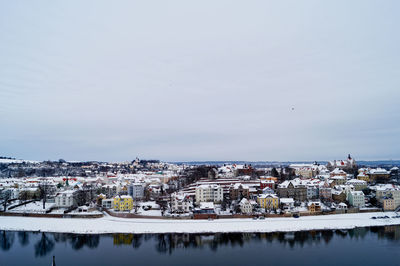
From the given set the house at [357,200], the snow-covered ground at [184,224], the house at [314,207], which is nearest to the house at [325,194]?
the house at [357,200]

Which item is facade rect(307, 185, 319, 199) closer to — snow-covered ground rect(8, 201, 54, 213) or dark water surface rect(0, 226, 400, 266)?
dark water surface rect(0, 226, 400, 266)

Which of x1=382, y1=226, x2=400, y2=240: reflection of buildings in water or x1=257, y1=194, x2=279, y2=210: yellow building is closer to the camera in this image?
x1=382, y1=226, x2=400, y2=240: reflection of buildings in water

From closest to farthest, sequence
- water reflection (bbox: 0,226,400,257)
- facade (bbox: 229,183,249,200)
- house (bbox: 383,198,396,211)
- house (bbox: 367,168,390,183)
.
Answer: water reflection (bbox: 0,226,400,257)
house (bbox: 383,198,396,211)
facade (bbox: 229,183,249,200)
house (bbox: 367,168,390,183)

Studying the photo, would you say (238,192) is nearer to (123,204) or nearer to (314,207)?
(314,207)

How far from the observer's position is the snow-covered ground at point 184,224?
19.3 metres

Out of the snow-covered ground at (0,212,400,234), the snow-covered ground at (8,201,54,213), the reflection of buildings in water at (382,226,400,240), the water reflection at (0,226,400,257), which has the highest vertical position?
the snow-covered ground at (8,201,54,213)

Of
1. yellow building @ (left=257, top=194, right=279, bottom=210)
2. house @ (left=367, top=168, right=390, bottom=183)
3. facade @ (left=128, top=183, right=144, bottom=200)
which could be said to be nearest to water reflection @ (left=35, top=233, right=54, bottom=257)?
facade @ (left=128, top=183, right=144, bottom=200)

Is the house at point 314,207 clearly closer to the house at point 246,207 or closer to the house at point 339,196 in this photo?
the house at point 246,207

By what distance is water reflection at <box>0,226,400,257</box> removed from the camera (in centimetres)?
1627

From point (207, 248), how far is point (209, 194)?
11281 millimetres

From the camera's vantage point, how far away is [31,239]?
18.0 m

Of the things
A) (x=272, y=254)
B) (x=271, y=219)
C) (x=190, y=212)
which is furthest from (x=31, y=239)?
(x=271, y=219)

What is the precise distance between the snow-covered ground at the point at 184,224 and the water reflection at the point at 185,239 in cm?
80

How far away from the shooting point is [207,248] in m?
15.8
